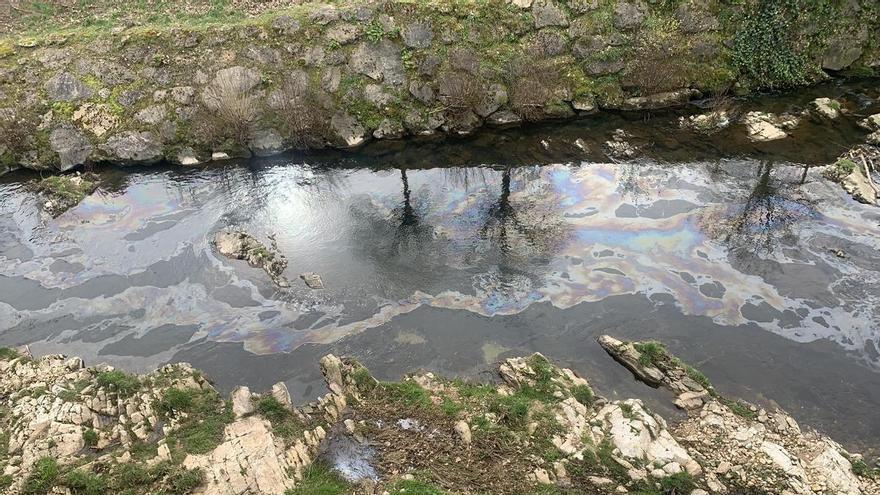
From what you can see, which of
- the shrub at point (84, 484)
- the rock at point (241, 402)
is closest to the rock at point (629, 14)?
the rock at point (241, 402)

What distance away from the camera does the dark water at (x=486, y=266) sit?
16.7 meters

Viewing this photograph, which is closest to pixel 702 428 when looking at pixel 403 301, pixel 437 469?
pixel 437 469

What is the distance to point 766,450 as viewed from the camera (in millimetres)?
12977

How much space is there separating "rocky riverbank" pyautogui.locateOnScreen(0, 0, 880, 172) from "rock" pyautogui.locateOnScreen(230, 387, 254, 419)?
1622 cm

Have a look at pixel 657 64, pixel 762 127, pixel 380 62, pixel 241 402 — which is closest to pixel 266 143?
pixel 380 62

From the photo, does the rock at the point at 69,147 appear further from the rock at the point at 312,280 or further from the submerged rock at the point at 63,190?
the rock at the point at 312,280

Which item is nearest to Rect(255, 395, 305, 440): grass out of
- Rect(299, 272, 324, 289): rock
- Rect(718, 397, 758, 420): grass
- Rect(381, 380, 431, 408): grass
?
Rect(381, 380, 431, 408): grass

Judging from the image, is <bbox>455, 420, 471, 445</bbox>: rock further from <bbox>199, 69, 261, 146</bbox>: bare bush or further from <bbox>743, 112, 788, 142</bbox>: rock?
<bbox>743, 112, 788, 142</bbox>: rock

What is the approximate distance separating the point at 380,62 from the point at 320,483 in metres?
22.6

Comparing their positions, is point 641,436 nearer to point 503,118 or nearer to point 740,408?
point 740,408

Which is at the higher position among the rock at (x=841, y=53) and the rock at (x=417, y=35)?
the rock at (x=417, y=35)

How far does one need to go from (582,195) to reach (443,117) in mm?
9103

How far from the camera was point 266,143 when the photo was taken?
28.3 meters

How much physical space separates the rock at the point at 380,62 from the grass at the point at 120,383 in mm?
19412
